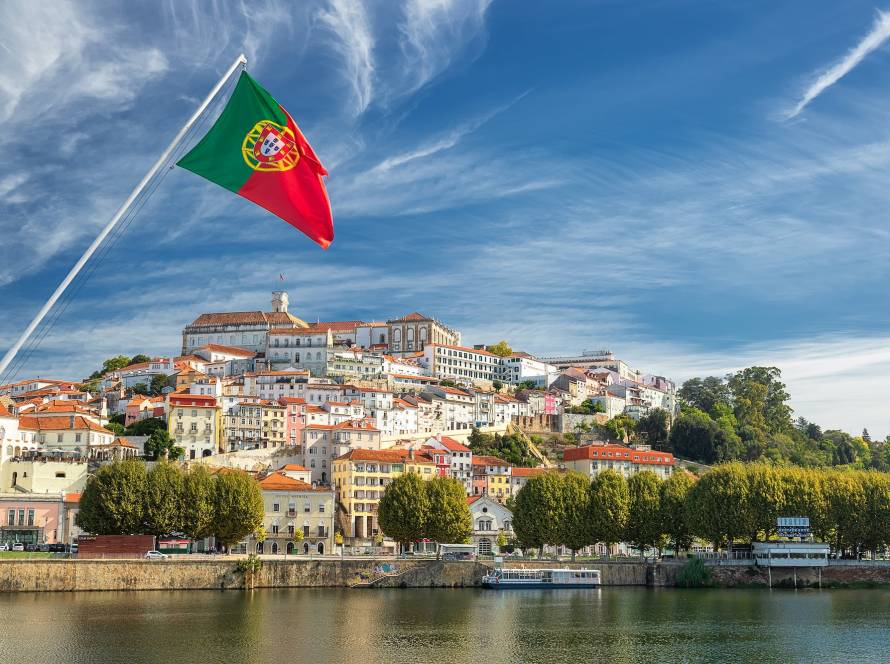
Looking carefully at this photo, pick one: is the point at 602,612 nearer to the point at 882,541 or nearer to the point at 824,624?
the point at 824,624

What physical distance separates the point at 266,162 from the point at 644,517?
59.0m

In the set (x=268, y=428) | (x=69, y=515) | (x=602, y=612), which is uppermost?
(x=268, y=428)

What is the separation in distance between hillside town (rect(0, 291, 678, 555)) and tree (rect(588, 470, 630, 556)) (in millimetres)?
11474

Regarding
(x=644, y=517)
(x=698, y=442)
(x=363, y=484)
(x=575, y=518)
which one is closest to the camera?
(x=575, y=518)

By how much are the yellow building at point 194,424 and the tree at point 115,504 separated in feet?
107

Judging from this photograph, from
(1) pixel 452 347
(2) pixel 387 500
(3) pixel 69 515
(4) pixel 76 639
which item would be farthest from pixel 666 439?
(4) pixel 76 639

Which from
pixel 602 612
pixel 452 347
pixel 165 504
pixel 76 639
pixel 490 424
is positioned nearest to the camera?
pixel 76 639

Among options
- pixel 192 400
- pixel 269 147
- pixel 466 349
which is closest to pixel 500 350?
pixel 466 349

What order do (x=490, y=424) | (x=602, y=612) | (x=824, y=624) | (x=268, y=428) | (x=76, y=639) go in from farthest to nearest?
(x=490, y=424), (x=268, y=428), (x=602, y=612), (x=824, y=624), (x=76, y=639)

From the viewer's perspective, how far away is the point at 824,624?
4575 centimetres

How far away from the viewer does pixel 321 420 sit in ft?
353

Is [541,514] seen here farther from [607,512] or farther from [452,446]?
[452,446]

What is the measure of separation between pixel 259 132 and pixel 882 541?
6833 centimetres

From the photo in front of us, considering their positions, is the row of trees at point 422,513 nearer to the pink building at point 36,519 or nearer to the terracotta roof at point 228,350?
the pink building at point 36,519
